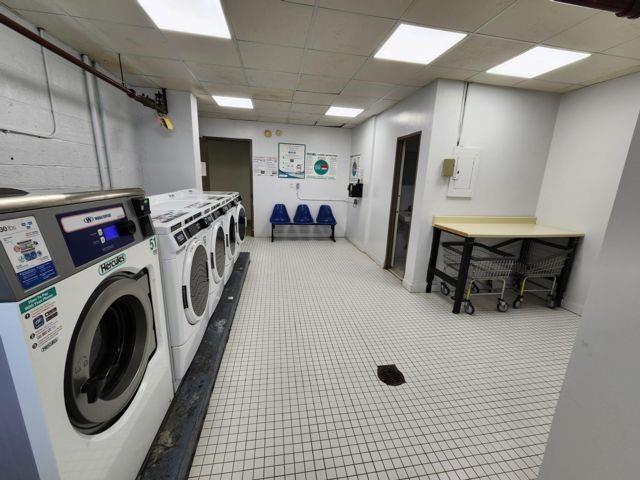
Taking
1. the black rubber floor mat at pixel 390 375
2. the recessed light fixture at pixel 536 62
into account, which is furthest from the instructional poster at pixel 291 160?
the black rubber floor mat at pixel 390 375

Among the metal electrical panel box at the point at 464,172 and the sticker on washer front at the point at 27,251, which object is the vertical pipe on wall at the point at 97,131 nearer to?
the sticker on washer front at the point at 27,251

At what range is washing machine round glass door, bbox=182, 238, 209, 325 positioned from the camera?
5.24ft

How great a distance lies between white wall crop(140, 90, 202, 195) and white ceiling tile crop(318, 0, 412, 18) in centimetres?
283

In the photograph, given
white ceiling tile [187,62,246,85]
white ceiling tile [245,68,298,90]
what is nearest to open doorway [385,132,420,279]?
white ceiling tile [245,68,298,90]

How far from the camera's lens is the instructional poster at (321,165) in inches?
232

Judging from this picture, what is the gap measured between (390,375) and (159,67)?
3.78 metres

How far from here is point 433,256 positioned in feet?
10.9

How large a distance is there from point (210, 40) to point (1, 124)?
5.32 feet

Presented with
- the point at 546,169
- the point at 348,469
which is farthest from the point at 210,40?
the point at 546,169

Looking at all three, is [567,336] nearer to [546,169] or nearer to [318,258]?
[546,169]

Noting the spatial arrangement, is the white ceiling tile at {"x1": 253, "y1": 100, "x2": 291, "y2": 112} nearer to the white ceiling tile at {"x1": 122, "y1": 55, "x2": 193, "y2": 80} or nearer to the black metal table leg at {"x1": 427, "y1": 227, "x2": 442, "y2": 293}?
the white ceiling tile at {"x1": 122, "y1": 55, "x2": 193, "y2": 80}

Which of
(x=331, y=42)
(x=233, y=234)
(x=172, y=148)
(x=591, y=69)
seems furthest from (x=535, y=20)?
(x=172, y=148)

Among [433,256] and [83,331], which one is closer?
[83,331]

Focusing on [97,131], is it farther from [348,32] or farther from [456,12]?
[456,12]
